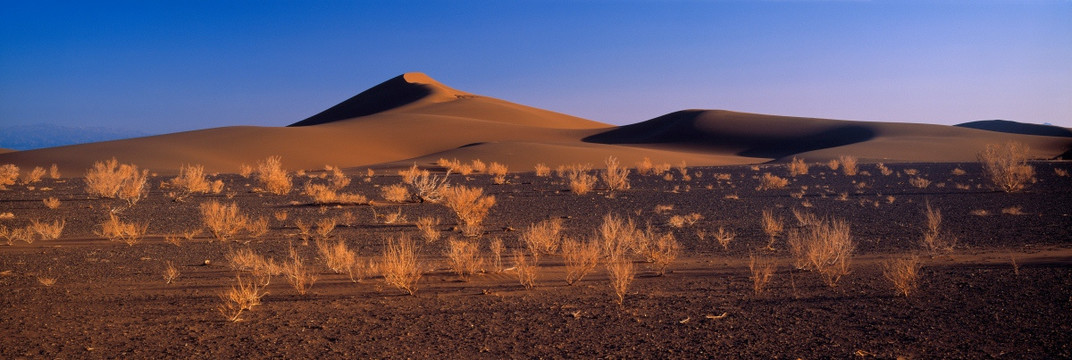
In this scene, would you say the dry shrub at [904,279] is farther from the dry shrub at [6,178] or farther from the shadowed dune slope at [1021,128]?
the shadowed dune slope at [1021,128]

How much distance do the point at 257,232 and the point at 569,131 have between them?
8694 centimetres

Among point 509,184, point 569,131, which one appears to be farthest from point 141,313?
point 569,131

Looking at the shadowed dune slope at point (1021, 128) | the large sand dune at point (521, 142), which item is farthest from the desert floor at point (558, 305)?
the shadowed dune slope at point (1021, 128)

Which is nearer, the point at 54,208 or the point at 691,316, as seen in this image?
the point at 691,316

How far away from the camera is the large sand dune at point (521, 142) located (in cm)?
5628

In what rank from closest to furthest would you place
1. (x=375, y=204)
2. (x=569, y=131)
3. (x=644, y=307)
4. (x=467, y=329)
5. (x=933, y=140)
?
(x=467, y=329) < (x=644, y=307) < (x=375, y=204) < (x=933, y=140) < (x=569, y=131)

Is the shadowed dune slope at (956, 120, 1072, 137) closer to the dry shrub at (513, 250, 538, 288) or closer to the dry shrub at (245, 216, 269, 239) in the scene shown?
the dry shrub at (245, 216, 269, 239)

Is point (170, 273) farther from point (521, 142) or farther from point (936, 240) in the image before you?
point (521, 142)

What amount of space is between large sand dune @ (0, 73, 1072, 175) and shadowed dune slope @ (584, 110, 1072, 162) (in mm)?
133

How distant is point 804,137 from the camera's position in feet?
286

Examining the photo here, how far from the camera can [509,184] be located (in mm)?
28156

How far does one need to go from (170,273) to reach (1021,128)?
152864 millimetres

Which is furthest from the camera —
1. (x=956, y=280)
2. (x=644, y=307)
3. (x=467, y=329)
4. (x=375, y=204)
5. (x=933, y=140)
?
(x=933, y=140)

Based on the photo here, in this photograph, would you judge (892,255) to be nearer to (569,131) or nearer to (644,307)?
(644,307)
